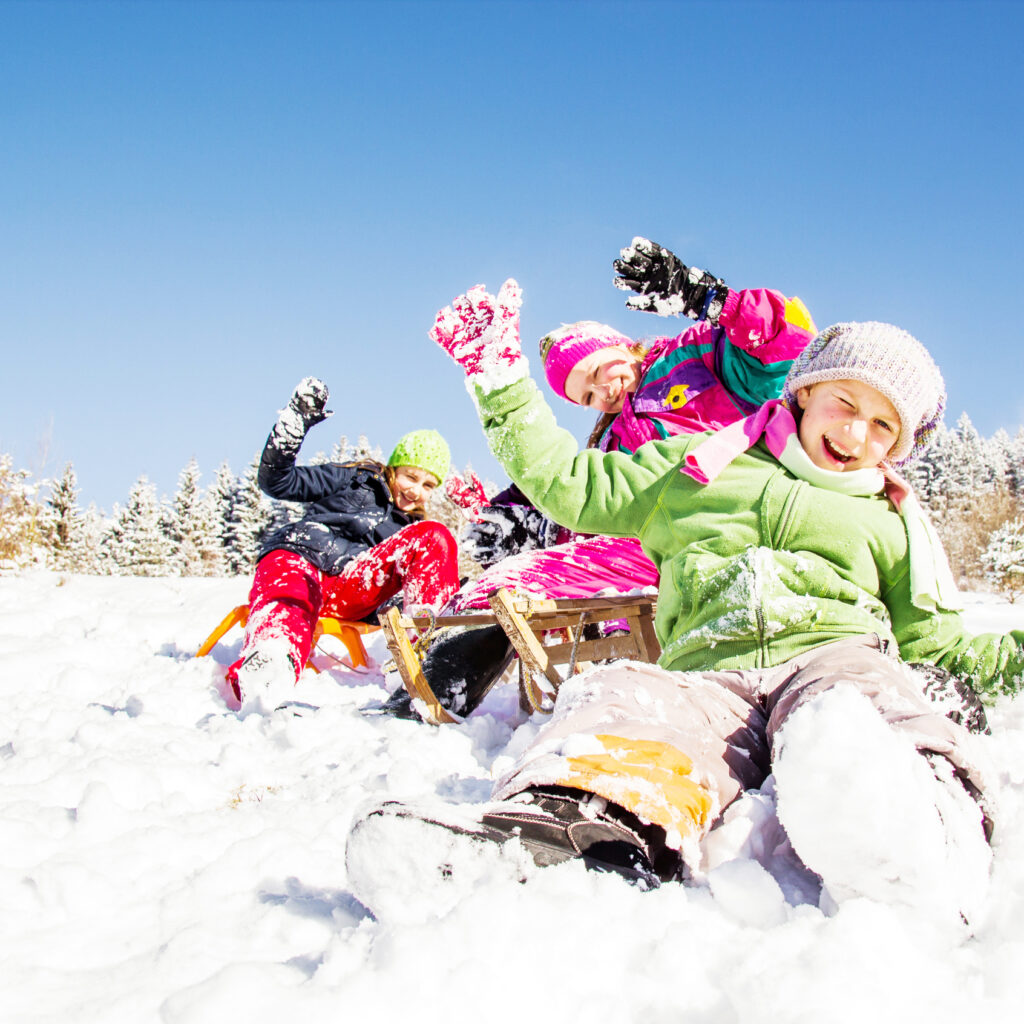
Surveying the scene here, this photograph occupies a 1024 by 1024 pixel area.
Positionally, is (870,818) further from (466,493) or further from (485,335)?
(466,493)

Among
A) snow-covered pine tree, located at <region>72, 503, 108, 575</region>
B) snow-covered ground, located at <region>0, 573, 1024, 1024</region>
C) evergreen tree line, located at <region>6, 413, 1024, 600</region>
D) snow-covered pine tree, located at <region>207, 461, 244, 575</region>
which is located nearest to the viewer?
snow-covered ground, located at <region>0, 573, 1024, 1024</region>

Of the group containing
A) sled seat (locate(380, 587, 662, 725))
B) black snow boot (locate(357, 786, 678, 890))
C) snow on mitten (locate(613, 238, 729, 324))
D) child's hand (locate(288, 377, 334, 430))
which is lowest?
sled seat (locate(380, 587, 662, 725))

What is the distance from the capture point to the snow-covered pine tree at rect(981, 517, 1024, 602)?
12.2 meters

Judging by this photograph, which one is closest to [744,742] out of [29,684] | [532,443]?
[532,443]

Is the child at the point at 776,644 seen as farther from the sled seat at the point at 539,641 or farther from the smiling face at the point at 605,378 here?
the smiling face at the point at 605,378

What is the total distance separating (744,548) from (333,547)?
276 cm

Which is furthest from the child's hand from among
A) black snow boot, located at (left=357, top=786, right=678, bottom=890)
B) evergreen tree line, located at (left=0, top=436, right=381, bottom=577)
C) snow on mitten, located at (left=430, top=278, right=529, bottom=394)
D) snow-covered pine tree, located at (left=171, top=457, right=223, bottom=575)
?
snow-covered pine tree, located at (left=171, top=457, right=223, bottom=575)

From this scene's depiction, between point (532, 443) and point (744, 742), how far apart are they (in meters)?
0.92

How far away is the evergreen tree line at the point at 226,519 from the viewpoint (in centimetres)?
998

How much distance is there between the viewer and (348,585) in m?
4.08

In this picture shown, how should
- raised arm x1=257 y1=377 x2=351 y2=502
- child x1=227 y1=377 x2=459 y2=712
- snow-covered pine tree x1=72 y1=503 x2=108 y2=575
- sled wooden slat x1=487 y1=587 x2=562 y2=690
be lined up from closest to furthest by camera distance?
sled wooden slat x1=487 y1=587 x2=562 y2=690 < child x1=227 y1=377 x2=459 y2=712 < raised arm x1=257 y1=377 x2=351 y2=502 < snow-covered pine tree x1=72 y1=503 x2=108 y2=575

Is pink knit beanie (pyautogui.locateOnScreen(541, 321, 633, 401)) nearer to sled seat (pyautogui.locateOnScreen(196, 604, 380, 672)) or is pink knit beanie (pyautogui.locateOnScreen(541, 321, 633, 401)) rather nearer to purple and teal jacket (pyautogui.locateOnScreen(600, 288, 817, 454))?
purple and teal jacket (pyautogui.locateOnScreen(600, 288, 817, 454))

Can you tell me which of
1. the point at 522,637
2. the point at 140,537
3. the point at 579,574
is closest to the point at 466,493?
the point at 579,574

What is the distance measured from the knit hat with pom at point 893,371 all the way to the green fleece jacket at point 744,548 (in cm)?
25
